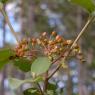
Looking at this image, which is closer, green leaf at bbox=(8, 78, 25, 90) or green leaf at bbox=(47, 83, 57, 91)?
green leaf at bbox=(8, 78, 25, 90)

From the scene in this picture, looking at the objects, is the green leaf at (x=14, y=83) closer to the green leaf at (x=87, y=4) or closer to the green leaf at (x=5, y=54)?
the green leaf at (x=5, y=54)

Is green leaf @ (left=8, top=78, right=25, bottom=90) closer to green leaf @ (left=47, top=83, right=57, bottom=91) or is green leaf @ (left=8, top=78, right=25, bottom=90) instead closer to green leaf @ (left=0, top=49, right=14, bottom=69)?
green leaf @ (left=0, top=49, right=14, bottom=69)

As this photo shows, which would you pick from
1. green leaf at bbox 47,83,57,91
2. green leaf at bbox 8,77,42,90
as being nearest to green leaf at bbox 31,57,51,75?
green leaf at bbox 8,77,42,90

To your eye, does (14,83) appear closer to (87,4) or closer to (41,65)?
(41,65)

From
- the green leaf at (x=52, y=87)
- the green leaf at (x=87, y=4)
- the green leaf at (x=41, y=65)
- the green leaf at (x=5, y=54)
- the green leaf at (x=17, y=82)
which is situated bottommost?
the green leaf at (x=52, y=87)

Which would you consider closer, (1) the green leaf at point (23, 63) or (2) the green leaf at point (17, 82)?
(2) the green leaf at point (17, 82)

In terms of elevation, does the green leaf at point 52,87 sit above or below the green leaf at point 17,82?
below

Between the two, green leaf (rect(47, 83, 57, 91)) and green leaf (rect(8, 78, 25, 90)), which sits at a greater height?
green leaf (rect(8, 78, 25, 90))

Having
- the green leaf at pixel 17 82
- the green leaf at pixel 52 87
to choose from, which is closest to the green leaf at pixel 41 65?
the green leaf at pixel 17 82
